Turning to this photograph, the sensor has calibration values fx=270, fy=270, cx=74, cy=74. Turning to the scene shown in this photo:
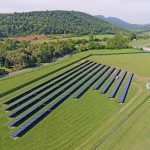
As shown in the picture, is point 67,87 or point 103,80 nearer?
point 67,87

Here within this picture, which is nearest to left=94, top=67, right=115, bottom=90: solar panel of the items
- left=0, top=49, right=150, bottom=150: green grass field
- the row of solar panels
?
the row of solar panels

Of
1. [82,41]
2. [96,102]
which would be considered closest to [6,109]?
[96,102]

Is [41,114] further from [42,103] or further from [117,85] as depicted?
[117,85]

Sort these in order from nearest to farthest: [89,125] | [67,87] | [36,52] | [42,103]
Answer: [89,125]
[42,103]
[67,87]
[36,52]

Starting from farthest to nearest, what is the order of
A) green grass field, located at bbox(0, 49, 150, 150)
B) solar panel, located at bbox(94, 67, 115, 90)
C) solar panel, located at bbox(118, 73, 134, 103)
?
solar panel, located at bbox(94, 67, 115, 90) → solar panel, located at bbox(118, 73, 134, 103) → green grass field, located at bbox(0, 49, 150, 150)

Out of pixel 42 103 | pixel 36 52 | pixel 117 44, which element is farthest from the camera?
pixel 117 44

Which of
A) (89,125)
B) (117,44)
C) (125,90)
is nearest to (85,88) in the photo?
→ (125,90)

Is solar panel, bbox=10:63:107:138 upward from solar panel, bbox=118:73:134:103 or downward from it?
downward

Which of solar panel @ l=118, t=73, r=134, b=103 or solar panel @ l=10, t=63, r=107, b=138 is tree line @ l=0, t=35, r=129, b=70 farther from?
solar panel @ l=118, t=73, r=134, b=103

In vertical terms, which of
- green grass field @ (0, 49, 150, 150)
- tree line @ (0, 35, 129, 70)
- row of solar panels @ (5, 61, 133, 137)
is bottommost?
green grass field @ (0, 49, 150, 150)
